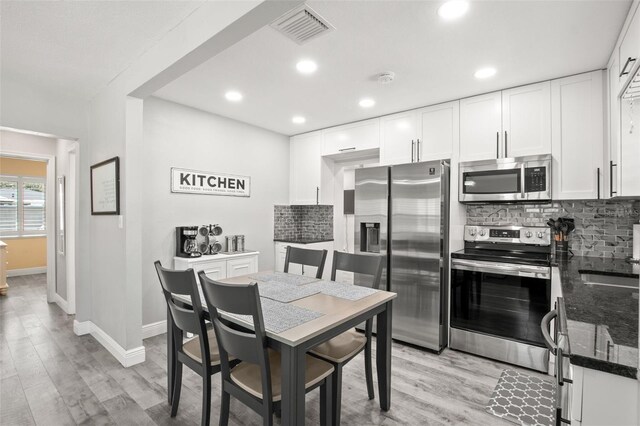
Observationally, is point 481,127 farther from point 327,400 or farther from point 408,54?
point 327,400

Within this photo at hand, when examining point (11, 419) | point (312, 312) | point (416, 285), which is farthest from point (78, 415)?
point (416, 285)

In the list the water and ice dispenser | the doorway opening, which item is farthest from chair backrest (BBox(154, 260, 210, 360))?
the doorway opening

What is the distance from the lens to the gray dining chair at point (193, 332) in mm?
1646

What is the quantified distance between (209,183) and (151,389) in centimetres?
229

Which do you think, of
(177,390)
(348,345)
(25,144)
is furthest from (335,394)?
(25,144)

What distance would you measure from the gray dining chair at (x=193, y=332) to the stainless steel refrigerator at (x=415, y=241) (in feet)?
6.50

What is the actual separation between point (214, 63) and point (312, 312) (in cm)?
213

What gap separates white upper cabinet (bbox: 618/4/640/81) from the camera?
1660 mm

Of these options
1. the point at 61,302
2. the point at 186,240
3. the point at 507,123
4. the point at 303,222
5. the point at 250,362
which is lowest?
the point at 61,302

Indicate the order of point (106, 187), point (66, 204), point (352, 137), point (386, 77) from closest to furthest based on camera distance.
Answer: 1. point (386, 77)
2. point (106, 187)
3. point (66, 204)
4. point (352, 137)

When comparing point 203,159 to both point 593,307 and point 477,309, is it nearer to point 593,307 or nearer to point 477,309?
point 477,309

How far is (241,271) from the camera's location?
12.3 feet

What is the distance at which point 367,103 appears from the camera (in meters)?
3.43

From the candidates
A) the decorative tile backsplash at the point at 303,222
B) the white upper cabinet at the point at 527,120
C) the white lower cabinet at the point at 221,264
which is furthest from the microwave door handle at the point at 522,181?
the white lower cabinet at the point at 221,264
